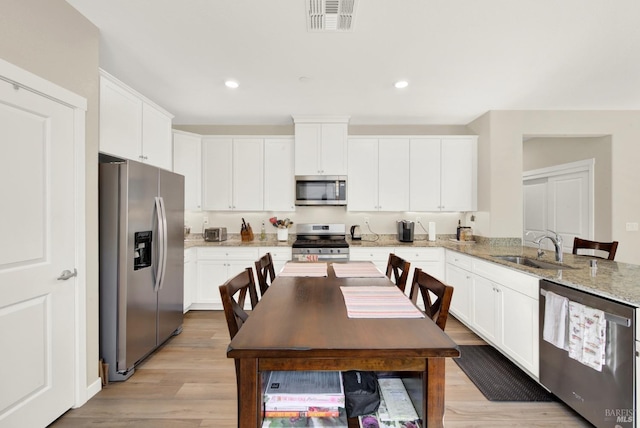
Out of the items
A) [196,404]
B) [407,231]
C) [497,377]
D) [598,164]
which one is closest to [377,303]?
[196,404]

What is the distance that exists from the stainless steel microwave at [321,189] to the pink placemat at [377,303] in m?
2.31

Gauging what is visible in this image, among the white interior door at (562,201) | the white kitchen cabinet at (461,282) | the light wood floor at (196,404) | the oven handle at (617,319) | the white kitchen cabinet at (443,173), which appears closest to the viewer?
the oven handle at (617,319)

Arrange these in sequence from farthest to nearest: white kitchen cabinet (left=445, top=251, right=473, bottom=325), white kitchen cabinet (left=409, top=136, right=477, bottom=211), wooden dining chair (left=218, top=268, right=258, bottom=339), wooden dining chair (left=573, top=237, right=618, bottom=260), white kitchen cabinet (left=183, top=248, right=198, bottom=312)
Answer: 1. white kitchen cabinet (left=409, top=136, right=477, bottom=211)
2. white kitchen cabinet (left=183, top=248, right=198, bottom=312)
3. white kitchen cabinet (left=445, top=251, right=473, bottom=325)
4. wooden dining chair (left=573, top=237, right=618, bottom=260)
5. wooden dining chair (left=218, top=268, right=258, bottom=339)

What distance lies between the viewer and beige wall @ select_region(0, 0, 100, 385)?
1512 mm

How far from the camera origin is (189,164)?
387 centimetres

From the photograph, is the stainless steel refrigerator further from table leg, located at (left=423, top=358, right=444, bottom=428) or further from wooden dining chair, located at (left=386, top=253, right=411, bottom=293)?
table leg, located at (left=423, top=358, right=444, bottom=428)

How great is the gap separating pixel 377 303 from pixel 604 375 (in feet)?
4.74

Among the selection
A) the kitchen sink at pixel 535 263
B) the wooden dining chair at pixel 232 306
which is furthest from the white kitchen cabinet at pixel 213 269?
the kitchen sink at pixel 535 263

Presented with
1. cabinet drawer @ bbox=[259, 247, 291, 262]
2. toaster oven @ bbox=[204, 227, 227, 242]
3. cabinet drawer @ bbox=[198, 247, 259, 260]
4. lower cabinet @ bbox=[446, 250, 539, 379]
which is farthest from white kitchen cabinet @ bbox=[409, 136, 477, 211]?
toaster oven @ bbox=[204, 227, 227, 242]

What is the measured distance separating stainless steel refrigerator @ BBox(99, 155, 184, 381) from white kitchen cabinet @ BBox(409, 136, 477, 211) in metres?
3.27

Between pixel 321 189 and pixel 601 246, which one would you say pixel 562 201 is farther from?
pixel 321 189

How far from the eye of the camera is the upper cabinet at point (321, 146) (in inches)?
150

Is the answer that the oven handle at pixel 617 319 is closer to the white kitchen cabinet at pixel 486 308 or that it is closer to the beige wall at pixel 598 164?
the white kitchen cabinet at pixel 486 308

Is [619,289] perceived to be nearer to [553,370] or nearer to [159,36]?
[553,370]
